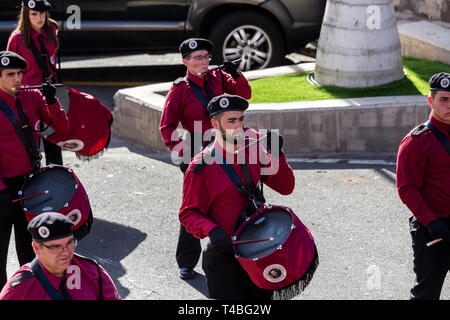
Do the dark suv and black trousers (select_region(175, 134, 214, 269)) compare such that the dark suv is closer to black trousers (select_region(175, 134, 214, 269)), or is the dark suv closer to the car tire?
the car tire

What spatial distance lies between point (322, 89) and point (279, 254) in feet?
20.2

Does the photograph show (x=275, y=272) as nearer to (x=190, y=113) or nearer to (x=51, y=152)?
(x=190, y=113)

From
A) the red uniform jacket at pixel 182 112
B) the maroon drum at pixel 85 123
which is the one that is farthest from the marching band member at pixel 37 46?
the red uniform jacket at pixel 182 112

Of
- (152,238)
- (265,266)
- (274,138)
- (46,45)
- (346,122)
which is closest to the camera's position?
(265,266)

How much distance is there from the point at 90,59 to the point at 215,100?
31.4 ft

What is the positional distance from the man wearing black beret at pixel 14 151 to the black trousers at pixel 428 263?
9.42ft

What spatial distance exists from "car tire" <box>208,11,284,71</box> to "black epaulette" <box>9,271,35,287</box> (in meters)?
8.13

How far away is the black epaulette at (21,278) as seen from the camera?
4.56 m

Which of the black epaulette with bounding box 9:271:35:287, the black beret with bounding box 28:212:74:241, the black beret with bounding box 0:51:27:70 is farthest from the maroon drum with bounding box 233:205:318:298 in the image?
the black beret with bounding box 0:51:27:70

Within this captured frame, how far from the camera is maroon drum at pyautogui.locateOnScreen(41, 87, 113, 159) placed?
8.24 meters

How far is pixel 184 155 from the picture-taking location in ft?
24.1

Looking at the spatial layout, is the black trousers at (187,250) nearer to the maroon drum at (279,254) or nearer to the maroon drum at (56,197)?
the maroon drum at (56,197)
